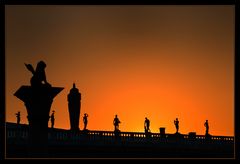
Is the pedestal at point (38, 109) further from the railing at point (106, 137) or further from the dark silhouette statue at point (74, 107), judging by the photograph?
the dark silhouette statue at point (74, 107)

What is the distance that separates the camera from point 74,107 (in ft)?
129

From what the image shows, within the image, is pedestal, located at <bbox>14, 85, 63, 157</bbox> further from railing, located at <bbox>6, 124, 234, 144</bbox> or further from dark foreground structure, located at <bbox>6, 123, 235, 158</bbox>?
railing, located at <bbox>6, 124, 234, 144</bbox>

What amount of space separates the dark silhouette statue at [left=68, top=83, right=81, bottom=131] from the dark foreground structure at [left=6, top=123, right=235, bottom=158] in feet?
1.92

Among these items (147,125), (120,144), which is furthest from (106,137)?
(147,125)

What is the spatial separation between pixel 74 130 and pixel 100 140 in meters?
2.14

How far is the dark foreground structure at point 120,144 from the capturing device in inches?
1369

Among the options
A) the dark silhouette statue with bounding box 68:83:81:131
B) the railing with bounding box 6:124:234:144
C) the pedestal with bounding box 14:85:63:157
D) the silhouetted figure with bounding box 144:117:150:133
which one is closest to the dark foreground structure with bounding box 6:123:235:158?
the railing with bounding box 6:124:234:144

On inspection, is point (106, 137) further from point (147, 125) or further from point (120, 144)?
point (147, 125)

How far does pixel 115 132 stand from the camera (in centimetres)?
4200

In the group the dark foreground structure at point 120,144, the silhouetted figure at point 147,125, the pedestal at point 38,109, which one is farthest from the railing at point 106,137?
the pedestal at point 38,109

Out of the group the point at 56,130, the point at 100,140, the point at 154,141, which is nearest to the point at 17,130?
the point at 56,130

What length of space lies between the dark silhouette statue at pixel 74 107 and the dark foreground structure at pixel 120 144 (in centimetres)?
58

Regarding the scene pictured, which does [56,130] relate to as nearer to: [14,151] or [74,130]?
[74,130]

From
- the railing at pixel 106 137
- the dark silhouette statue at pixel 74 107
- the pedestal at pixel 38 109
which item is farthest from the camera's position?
the dark silhouette statue at pixel 74 107
